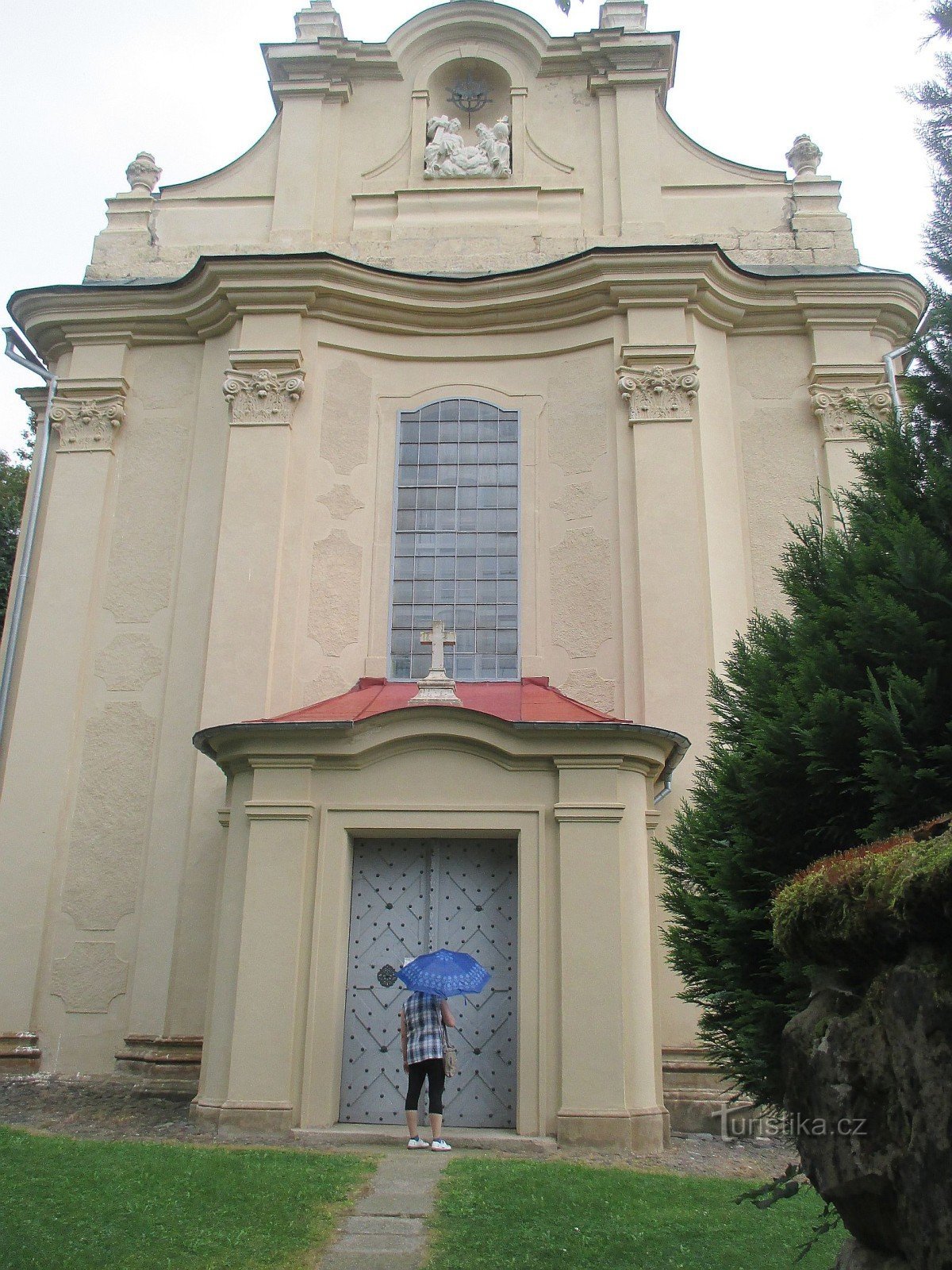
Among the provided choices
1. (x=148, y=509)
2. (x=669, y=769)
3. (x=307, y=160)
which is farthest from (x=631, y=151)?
(x=669, y=769)

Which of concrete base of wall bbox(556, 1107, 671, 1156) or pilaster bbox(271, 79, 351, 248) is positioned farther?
pilaster bbox(271, 79, 351, 248)

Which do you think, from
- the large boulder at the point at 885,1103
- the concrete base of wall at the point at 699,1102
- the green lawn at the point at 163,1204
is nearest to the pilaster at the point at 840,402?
the concrete base of wall at the point at 699,1102

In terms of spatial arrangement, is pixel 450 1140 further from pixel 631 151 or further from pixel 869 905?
pixel 631 151

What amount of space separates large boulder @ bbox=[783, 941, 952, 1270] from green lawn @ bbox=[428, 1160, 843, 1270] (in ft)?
7.23

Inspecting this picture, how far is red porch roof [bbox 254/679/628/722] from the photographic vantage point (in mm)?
11281

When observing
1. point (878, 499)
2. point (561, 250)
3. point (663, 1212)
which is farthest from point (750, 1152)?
point (561, 250)

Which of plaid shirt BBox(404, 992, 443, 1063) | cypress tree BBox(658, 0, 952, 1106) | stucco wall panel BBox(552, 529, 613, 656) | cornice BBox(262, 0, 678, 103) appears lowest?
plaid shirt BBox(404, 992, 443, 1063)

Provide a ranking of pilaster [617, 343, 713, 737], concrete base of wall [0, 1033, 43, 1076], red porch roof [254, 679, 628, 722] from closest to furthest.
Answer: red porch roof [254, 679, 628, 722]
concrete base of wall [0, 1033, 43, 1076]
pilaster [617, 343, 713, 737]

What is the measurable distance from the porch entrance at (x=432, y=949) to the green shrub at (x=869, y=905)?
579 cm

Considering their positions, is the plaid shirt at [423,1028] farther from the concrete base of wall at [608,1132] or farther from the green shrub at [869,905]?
the green shrub at [869,905]

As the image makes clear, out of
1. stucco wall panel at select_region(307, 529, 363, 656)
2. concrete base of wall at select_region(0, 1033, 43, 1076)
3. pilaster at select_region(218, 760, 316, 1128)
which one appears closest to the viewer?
pilaster at select_region(218, 760, 316, 1128)

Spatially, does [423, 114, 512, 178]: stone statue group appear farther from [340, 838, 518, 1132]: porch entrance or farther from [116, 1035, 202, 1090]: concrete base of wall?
[116, 1035, 202, 1090]: concrete base of wall

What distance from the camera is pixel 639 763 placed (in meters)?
10.4

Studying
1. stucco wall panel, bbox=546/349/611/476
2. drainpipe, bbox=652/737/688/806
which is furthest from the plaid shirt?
stucco wall panel, bbox=546/349/611/476
